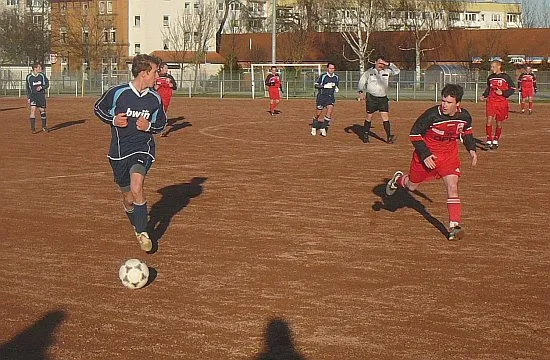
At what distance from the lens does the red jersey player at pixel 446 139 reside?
374 inches

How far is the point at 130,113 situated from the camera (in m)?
8.76

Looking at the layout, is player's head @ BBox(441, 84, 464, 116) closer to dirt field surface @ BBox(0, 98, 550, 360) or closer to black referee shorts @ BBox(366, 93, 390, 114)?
dirt field surface @ BBox(0, 98, 550, 360)

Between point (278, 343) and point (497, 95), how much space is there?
1460 centimetres

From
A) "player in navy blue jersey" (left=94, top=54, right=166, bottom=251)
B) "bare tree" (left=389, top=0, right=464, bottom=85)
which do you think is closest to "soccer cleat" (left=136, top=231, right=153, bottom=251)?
"player in navy blue jersey" (left=94, top=54, right=166, bottom=251)

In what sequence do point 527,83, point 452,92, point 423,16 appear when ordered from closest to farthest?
point 452,92 → point 527,83 → point 423,16

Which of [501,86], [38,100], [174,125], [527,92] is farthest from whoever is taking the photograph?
[527,92]

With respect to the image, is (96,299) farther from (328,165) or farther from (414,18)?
(414,18)

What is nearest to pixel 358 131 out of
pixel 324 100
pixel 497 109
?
pixel 324 100

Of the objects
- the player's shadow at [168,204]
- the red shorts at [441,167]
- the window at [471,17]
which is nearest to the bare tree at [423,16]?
the window at [471,17]

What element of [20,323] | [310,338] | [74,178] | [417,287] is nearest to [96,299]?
[20,323]

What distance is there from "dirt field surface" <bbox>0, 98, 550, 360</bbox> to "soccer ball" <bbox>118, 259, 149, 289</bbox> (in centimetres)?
8

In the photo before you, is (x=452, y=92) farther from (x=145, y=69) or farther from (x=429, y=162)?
(x=145, y=69)

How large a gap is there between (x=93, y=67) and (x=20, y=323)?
2997 inches

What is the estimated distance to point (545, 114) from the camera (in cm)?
3403
